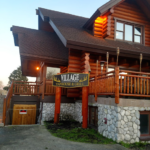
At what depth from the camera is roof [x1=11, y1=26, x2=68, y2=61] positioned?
1129 centimetres

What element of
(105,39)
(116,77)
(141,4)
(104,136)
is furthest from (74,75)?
(141,4)

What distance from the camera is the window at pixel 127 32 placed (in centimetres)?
1242

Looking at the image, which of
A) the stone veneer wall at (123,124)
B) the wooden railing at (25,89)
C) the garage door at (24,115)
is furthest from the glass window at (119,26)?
the garage door at (24,115)

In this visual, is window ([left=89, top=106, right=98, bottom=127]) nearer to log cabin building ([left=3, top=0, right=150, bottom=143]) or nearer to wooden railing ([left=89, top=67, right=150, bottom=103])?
log cabin building ([left=3, top=0, right=150, bottom=143])

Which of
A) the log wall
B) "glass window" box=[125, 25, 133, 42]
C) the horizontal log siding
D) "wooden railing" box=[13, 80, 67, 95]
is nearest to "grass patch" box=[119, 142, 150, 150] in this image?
"wooden railing" box=[13, 80, 67, 95]

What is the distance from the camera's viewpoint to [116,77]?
6.64 meters

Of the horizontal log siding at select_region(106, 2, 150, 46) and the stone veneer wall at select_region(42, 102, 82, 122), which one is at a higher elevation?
the horizontal log siding at select_region(106, 2, 150, 46)

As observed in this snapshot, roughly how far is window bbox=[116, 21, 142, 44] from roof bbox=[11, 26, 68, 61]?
14.7ft

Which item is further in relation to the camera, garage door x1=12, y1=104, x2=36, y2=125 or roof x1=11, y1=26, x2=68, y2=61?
garage door x1=12, y1=104, x2=36, y2=125

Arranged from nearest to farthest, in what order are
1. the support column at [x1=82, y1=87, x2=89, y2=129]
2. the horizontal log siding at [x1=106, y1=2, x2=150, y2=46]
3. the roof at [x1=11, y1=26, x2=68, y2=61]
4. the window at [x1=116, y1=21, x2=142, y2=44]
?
the support column at [x1=82, y1=87, x2=89, y2=129], the roof at [x1=11, y1=26, x2=68, y2=61], the horizontal log siding at [x1=106, y1=2, x2=150, y2=46], the window at [x1=116, y1=21, x2=142, y2=44]

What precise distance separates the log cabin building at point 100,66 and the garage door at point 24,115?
0.23 feet

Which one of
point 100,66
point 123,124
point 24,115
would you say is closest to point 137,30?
point 100,66

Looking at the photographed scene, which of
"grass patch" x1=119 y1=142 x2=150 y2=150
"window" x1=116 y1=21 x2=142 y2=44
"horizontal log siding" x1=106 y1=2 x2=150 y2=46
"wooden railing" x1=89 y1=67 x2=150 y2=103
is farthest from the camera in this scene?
"window" x1=116 y1=21 x2=142 y2=44

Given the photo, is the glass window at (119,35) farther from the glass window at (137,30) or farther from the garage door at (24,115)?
the garage door at (24,115)
